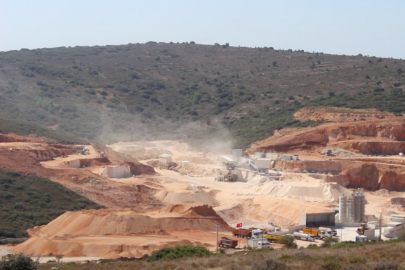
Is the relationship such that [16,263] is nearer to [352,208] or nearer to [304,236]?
[304,236]

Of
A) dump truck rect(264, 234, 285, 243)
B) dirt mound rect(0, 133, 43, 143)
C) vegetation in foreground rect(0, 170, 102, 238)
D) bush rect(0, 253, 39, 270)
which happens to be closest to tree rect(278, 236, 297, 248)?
dump truck rect(264, 234, 285, 243)

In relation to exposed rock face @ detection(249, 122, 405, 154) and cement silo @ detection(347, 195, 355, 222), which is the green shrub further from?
exposed rock face @ detection(249, 122, 405, 154)

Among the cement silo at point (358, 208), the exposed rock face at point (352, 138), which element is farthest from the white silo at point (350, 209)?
the exposed rock face at point (352, 138)

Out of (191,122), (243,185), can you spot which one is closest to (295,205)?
(243,185)

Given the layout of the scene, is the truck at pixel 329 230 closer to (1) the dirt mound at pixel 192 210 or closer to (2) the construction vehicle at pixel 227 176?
(1) the dirt mound at pixel 192 210

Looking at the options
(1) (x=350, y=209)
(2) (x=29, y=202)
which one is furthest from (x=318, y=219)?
(2) (x=29, y=202)

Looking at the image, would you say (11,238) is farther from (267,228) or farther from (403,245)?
(403,245)
